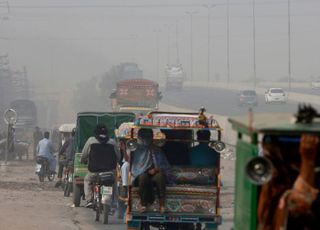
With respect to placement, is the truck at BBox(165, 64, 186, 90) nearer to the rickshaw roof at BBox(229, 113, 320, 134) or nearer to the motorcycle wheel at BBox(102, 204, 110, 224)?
the motorcycle wheel at BBox(102, 204, 110, 224)

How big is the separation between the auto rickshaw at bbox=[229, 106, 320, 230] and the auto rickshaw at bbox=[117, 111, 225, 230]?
602cm

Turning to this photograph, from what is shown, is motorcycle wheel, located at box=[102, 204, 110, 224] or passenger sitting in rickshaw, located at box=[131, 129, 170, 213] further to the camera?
motorcycle wheel, located at box=[102, 204, 110, 224]

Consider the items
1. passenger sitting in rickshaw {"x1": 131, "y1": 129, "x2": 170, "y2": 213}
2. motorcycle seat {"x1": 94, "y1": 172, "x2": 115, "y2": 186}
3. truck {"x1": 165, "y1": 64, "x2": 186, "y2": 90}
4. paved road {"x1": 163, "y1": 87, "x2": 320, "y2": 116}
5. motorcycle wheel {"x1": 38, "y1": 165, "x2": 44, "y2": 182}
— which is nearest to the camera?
passenger sitting in rickshaw {"x1": 131, "y1": 129, "x2": 170, "y2": 213}

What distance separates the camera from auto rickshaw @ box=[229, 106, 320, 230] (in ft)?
23.7

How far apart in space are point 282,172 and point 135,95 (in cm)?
4030

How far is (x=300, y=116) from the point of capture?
7.90 meters

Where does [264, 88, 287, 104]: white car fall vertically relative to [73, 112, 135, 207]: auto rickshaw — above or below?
below

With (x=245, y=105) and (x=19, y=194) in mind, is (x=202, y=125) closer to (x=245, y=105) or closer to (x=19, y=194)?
(x=19, y=194)

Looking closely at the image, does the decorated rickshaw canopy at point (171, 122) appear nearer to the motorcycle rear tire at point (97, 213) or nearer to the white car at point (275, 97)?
the motorcycle rear tire at point (97, 213)

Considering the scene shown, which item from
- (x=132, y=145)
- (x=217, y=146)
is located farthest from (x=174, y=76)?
(x=132, y=145)

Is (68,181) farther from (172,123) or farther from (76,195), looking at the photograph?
(172,123)

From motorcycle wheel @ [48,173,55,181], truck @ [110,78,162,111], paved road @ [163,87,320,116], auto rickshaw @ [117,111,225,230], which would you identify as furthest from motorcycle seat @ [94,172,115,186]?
paved road @ [163,87,320,116]

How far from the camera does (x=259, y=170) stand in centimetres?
725

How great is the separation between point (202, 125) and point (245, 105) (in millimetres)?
63845
